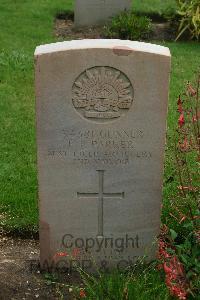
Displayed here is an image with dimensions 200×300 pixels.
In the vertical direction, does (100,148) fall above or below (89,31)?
above

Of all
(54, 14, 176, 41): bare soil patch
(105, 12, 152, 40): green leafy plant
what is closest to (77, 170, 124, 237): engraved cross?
(105, 12, 152, 40): green leafy plant

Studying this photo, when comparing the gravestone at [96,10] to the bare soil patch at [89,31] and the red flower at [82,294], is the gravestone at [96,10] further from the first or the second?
the red flower at [82,294]

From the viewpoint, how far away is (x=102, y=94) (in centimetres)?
358

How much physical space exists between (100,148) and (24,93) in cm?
354

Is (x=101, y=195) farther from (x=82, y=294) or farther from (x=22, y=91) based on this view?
(x=22, y=91)

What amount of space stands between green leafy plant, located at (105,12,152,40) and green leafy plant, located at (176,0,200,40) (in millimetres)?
573

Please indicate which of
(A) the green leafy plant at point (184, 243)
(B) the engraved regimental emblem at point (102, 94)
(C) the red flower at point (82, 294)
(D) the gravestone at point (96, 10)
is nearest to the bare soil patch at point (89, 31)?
(D) the gravestone at point (96, 10)

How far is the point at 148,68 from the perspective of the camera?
11.5 ft

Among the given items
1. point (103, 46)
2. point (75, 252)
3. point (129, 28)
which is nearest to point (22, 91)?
point (129, 28)

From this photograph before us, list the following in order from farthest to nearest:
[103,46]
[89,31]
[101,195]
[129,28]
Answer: [89,31] → [129,28] → [101,195] → [103,46]

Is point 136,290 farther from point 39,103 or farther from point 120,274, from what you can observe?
point 39,103

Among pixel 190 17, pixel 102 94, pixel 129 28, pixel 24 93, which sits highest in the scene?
pixel 102 94

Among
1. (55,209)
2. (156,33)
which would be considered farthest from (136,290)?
(156,33)

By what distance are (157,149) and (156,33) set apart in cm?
650
